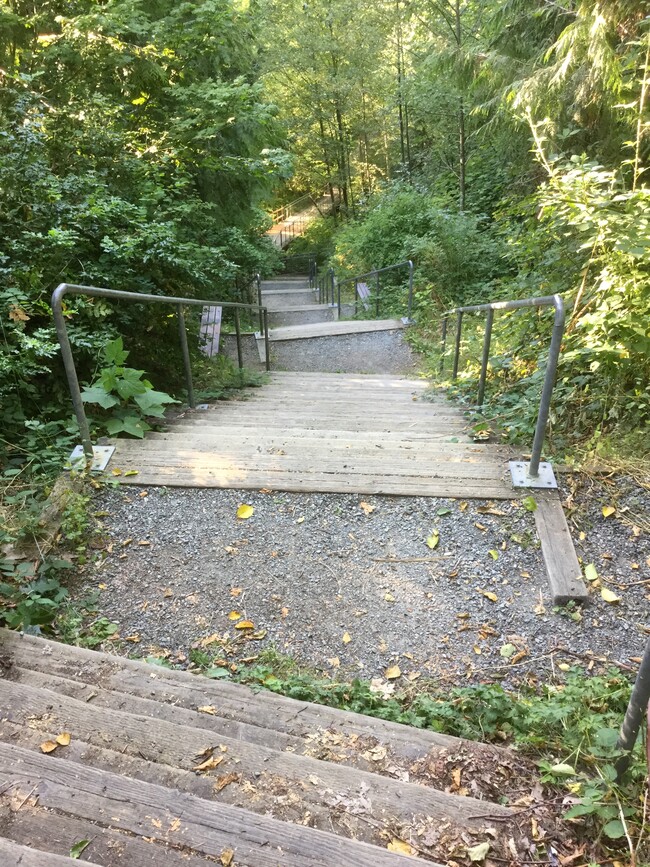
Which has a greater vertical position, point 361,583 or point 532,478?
point 532,478

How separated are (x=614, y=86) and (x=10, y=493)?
16.7 ft

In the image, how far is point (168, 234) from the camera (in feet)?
14.9

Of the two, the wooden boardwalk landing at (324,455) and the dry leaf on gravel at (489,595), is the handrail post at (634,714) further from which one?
the wooden boardwalk landing at (324,455)

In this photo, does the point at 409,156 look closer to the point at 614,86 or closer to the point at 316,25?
the point at 316,25

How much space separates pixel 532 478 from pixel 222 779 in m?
2.10

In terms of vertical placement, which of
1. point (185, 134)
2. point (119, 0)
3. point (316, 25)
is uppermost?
point (316, 25)

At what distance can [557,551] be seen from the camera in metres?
2.46

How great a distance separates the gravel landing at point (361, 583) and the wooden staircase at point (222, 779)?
0.42 metres

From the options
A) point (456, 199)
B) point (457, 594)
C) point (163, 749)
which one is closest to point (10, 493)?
point (163, 749)

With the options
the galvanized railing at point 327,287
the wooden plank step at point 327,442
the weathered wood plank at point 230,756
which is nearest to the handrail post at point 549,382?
the wooden plank step at point 327,442

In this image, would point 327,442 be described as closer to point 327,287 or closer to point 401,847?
point 401,847

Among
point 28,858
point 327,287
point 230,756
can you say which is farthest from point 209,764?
point 327,287

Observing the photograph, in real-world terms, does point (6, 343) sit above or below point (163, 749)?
above

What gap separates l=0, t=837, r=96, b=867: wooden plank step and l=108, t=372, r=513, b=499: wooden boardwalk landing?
78.5 inches
